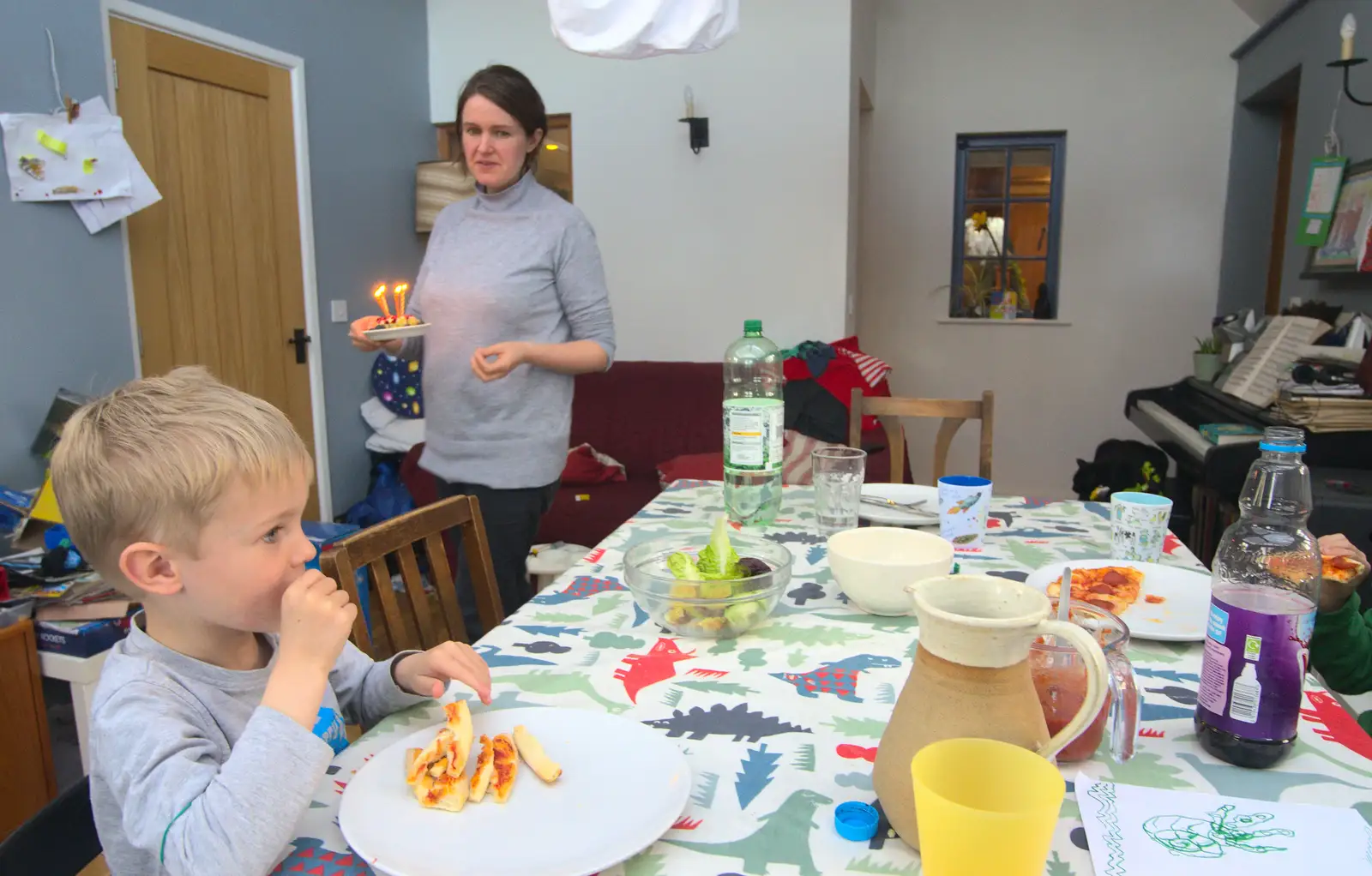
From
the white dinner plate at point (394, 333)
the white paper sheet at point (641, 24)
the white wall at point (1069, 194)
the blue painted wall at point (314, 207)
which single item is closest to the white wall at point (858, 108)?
the white wall at point (1069, 194)

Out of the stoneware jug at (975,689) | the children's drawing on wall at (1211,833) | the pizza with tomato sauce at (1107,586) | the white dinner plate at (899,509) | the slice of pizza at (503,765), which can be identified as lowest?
the children's drawing on wall at (1211,833)

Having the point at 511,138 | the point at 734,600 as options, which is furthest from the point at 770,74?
the point at 734,600

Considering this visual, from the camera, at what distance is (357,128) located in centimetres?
394

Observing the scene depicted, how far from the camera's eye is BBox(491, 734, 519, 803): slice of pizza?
29.1 inches

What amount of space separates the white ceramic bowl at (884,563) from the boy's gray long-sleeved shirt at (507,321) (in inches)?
32.3

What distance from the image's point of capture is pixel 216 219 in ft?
10.8

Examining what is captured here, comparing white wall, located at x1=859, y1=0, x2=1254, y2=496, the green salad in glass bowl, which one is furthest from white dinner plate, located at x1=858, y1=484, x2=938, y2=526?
white wall, located at x1=859, y1=0, x2=1254, y2=496

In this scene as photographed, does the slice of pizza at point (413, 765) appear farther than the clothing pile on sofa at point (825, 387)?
No

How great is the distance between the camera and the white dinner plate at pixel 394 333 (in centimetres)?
170

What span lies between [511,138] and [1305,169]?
3.14 m

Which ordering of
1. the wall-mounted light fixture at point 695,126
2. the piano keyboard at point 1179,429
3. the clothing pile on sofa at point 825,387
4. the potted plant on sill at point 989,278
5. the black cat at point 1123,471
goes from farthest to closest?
1. the potted plant on sill at point 989,278
2. the wall-mounted light fixture at point 695,126
3. the clothing pile on sofa at point 825,387
4. the black cat at point 1123,471
5. the piano keyboard at point 1179,429

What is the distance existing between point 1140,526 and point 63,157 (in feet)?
9.79

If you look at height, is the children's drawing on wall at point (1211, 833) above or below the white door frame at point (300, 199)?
below

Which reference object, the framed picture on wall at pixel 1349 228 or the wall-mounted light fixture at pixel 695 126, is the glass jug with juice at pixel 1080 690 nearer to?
the framed picture on wall at pixel 1349 228
